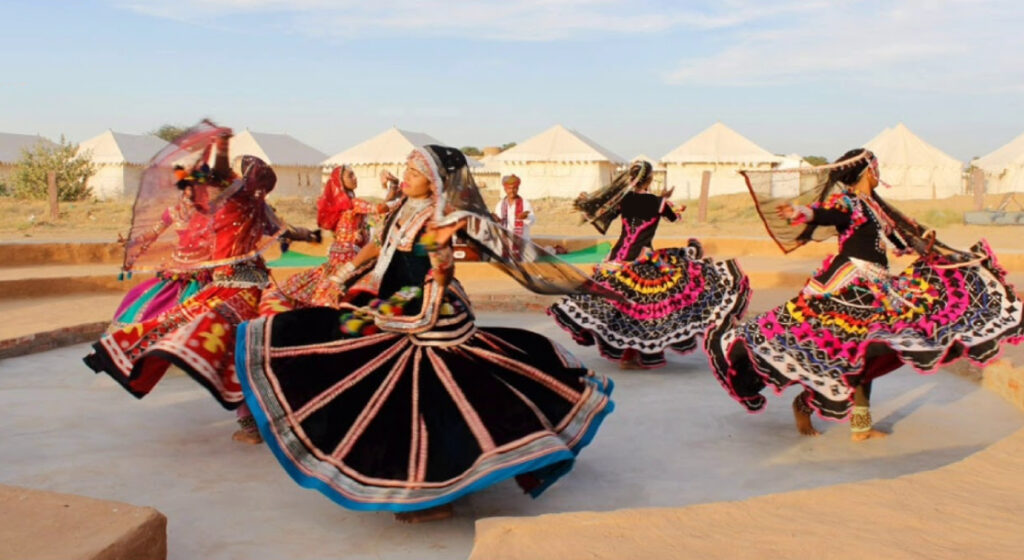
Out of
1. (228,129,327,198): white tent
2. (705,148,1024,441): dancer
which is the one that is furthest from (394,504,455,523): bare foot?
(228,129,327,198): white tent

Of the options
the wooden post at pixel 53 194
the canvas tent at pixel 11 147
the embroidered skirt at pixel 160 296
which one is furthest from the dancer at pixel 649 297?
the canvas tent at pixel 11 147

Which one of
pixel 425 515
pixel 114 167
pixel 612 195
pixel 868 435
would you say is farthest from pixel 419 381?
pixel 114 167

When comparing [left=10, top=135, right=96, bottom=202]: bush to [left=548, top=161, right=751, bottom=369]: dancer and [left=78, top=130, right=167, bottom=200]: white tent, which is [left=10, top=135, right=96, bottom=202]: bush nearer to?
[left=78, top=130, right=167, bottom=200]: white tent

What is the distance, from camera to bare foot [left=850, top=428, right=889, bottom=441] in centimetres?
580

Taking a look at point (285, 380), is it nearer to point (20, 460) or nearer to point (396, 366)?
point (396, 366)

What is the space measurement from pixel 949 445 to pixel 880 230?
1360 mm

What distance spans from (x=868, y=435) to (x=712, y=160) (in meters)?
30.4

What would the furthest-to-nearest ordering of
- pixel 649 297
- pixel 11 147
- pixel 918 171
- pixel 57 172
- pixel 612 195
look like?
1. pixel 11 147
2. pixel 918 171
3. pixel 57 172
4. pixel 612 195
5. pixel 649 297

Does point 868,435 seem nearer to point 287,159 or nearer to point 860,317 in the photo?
point 860,317

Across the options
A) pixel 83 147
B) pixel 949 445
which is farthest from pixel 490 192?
pixel 949 445

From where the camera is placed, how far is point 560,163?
35125mm

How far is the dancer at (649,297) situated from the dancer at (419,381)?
313 centimetres

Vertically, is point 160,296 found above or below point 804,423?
above

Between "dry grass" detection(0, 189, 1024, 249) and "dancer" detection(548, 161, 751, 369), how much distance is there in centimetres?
989
